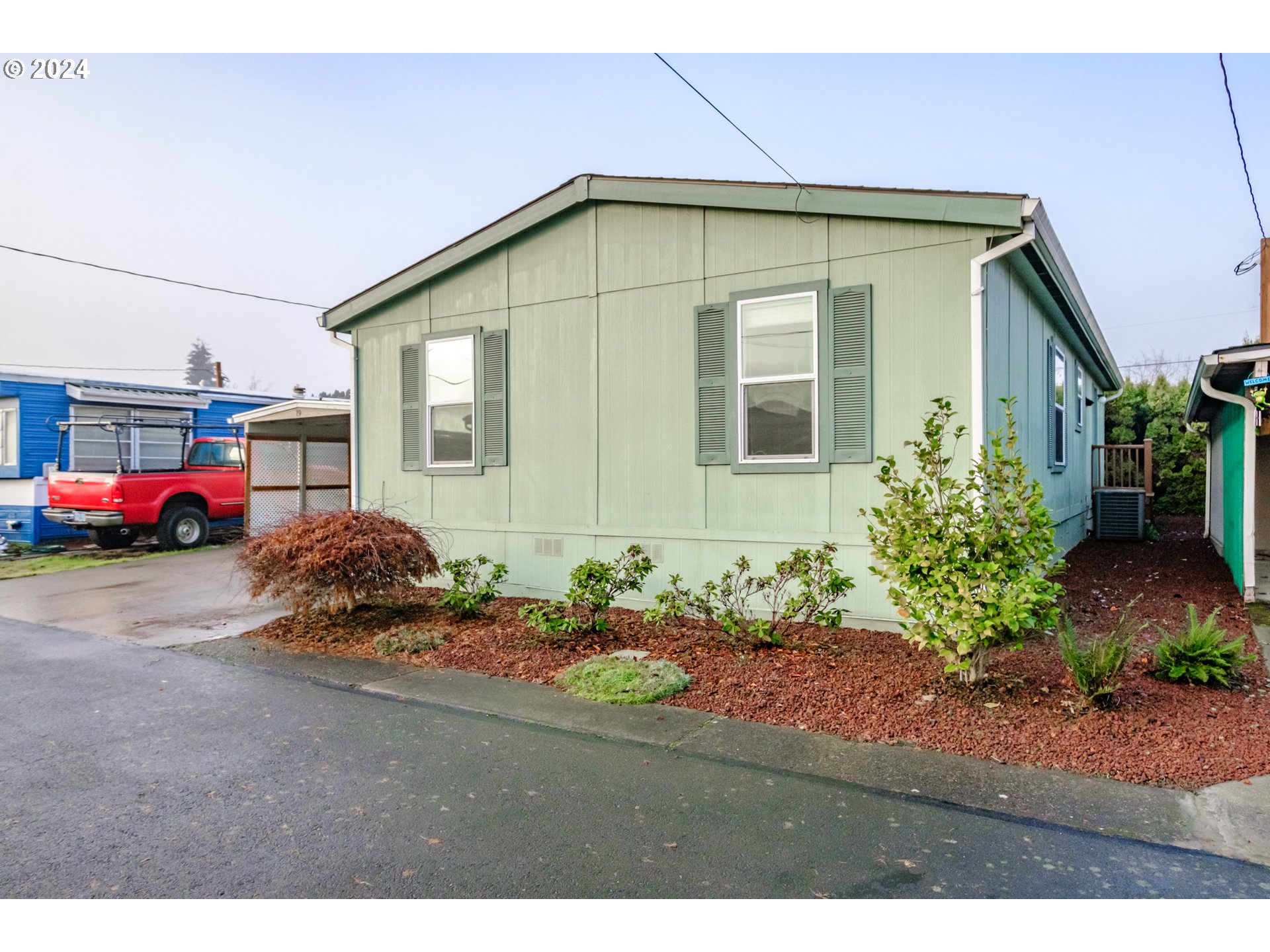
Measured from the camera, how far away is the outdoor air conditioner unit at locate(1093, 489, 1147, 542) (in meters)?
12.2

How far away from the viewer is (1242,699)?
14.4ft

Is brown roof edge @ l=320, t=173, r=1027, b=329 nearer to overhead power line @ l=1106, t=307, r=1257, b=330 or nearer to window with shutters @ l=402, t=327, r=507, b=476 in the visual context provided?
window with shutters @ l=402, t=327, r=507, b=476

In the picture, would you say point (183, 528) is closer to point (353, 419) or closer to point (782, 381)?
point (353, 419)

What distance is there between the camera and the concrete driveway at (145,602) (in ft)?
24.9

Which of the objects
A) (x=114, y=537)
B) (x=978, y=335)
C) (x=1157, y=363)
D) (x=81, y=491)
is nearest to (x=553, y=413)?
(x=978, y=335)

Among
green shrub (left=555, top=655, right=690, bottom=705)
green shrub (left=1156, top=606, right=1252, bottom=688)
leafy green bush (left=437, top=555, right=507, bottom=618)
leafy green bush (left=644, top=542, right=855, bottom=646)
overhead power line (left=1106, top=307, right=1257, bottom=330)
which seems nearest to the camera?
green shrub (left=1156, top=606, right=1252, bottom=688)

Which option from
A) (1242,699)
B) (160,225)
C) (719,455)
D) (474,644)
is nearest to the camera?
(1242,699)

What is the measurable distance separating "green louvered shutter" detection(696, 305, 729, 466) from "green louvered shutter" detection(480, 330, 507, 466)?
2.33 meters

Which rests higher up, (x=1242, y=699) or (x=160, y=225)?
(x=160, y=225)

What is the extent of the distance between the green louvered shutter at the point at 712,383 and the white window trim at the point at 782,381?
0.40 feet

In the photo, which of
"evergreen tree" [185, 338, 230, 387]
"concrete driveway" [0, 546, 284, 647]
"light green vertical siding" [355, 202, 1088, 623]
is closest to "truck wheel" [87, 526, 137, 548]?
"concrete driveway" [0, 546, 284, 647]

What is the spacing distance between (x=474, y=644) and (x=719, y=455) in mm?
2620

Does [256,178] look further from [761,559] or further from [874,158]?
[761,559]
